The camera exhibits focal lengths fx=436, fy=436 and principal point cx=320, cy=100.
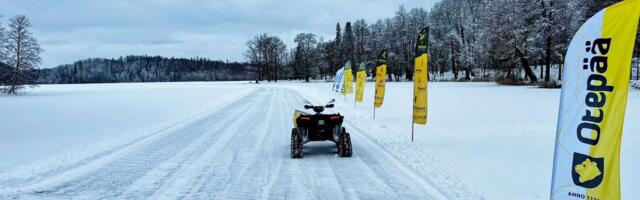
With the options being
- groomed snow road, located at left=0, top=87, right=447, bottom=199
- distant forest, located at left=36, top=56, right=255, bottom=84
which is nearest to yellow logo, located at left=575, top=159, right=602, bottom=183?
groomed snow road, located at left=0, top=87, right=447, bottom=199

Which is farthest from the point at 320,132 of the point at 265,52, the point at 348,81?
the point at 265,52

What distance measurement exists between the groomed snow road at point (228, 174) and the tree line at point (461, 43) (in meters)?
31.2

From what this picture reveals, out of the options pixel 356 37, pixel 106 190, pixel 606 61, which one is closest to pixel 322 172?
pixel 106 190

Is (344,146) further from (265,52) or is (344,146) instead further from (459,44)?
(265,52)

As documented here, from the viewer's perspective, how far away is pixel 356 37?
9406cm

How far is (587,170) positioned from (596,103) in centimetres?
60

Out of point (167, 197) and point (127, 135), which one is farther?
point (127, 135)

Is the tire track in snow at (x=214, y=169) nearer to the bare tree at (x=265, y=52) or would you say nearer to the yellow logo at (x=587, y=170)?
the yellow logo at (x=587, y=170)

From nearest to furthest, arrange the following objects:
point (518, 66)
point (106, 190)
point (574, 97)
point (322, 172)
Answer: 1. point (574, 97)
2. point (106, 190)
3. point (322, 172)
4. point (518, 66)

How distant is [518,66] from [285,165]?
42105 millimetres

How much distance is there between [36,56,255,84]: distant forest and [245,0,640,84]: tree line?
2881 inches

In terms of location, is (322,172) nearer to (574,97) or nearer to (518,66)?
(574,97)

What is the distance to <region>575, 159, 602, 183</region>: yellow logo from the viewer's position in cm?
373

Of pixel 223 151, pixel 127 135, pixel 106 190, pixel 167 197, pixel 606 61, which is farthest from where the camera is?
pixel 127 135
